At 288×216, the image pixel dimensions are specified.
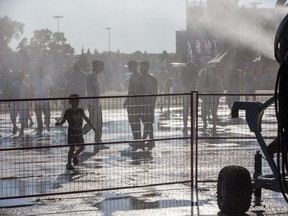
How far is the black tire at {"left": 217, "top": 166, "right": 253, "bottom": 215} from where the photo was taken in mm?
8438


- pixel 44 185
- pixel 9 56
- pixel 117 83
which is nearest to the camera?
pixel 44 185

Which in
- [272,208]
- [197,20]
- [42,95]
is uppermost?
[197,20]

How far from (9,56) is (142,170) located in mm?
37725

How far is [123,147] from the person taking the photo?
605 inches

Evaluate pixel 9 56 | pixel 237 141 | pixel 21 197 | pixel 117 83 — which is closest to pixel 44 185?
pixel 21 197

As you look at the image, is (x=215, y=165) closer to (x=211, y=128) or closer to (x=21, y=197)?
(x=21, y=197)

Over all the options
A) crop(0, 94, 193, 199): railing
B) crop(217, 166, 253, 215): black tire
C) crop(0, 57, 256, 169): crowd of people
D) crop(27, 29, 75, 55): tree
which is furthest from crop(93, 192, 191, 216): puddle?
crop(27, 29, 75, 55): tree

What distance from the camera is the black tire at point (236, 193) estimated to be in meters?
8.44

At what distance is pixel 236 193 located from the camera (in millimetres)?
8438

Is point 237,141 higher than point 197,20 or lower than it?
lower

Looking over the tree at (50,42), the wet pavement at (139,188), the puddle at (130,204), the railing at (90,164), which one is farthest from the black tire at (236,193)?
the tree at (50,42)

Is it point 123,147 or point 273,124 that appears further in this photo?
point 273,124

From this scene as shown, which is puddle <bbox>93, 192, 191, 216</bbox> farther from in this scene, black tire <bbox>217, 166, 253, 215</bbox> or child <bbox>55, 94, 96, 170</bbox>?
child <bbox>55, 94, 96, 170</bbox>

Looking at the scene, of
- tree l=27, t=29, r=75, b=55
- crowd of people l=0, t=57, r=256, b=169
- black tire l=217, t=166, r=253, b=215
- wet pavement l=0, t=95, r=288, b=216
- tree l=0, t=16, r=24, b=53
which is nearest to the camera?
black tire l=217, t=166, r=253, b=215
